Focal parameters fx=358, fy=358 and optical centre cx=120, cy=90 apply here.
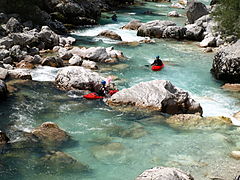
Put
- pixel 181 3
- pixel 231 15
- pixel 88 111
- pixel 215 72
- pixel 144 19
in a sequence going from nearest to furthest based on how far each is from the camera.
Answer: pixel 88 111
pixel 215 72
pixel 231 15
pixel 144 19
pixel 181 3

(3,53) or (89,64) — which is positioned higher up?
(3,53)

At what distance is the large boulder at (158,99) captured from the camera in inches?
547

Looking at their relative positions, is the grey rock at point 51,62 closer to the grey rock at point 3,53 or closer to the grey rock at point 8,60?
the grey rock at point 8,60

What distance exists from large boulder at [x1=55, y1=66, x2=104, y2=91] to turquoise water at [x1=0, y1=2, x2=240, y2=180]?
19.0 inches

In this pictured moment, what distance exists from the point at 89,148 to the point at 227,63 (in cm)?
1011

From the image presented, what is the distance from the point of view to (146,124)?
12.8m

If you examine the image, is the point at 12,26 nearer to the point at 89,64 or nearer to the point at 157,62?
the point at 89,64

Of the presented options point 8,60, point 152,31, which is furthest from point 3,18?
point 152,31

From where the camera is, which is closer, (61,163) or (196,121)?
(61,163)

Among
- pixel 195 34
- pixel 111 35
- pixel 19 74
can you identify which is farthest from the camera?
pixel 195 34

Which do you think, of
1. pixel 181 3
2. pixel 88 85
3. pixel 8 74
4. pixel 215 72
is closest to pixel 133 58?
pixel 215 72

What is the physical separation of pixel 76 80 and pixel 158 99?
4.09m

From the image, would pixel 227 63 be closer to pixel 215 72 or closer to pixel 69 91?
pixel 215 72

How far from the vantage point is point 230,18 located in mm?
21781
